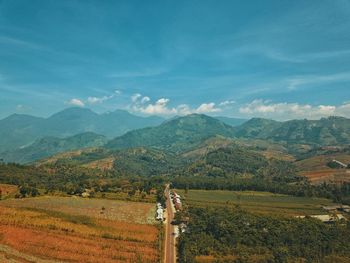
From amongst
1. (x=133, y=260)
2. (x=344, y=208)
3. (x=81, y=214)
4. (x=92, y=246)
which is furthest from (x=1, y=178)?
(x=344, y=208)

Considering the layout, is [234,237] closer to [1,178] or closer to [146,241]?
[146,241]

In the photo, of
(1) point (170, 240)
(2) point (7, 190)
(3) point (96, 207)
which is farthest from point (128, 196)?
(1) point (170, 240)

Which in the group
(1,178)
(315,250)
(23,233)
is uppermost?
(1,178)

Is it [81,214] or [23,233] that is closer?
[23,233]

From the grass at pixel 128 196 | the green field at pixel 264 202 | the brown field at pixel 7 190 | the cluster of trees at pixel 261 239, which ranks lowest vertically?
the cluster of trees at pixel 261 239

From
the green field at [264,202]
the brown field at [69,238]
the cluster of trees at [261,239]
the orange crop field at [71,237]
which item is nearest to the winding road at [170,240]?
the cluster of trees at [261,239]

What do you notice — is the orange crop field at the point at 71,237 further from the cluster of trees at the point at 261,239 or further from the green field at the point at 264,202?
the green field at the point at 264,202

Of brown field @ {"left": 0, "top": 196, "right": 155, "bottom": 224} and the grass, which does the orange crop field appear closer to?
brown field @ {"left": 0, "top": 196, "right": 155, "bottom": 224}
